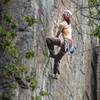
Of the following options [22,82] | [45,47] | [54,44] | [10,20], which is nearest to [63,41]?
[54,44]

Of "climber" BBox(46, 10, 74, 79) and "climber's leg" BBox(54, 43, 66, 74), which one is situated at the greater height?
"climber" BBox(46, 10, 74, 79)

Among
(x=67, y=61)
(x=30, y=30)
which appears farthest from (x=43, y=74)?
(x=67, y=61)

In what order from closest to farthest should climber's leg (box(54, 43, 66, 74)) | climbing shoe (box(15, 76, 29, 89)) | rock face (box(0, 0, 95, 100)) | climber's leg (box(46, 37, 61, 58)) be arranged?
climbing shoe (box(15, 76, 29, 89)) < rock face (box(0, 0, 95, 100)) < climber's leg (box(46, 37, 61, 58)) < climber's leg (box(54, 43, 66, 74))

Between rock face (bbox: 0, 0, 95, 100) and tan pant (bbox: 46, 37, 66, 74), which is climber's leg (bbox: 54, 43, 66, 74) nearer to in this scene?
tan pant (bbox: 46, 37, 66, 74)

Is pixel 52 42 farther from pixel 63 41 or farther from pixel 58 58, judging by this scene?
pixel 58 58

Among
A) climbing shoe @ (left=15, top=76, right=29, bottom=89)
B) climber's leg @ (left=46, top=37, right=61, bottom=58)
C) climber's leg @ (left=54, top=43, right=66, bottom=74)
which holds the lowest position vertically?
climbing shoe @ (left=15, top=76, right=29, bottom=89)

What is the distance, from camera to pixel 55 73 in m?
8.65

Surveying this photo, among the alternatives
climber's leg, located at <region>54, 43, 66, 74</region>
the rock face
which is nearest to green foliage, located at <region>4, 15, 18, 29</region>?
the rock face

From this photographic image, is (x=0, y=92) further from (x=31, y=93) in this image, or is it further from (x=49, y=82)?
(x=49, y=82)

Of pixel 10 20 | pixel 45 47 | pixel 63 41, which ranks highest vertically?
pixel 10 20

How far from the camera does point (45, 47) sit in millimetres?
8219

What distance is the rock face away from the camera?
785 cm

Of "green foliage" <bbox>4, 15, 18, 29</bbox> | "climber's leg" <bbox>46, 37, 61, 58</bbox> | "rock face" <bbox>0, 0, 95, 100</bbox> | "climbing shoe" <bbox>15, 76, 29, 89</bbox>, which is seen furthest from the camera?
"climber's leg" <bbox>46, 37, 61, 58</bbox>

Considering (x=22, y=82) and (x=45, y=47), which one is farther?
(x=45, y=47)
